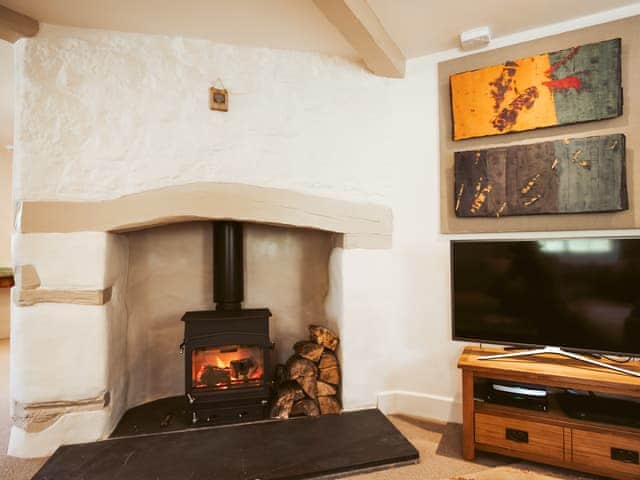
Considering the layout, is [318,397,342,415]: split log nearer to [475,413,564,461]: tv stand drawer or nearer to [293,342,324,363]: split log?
[293,342,324,363]: split log

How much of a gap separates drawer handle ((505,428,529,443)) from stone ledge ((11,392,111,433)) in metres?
2.40

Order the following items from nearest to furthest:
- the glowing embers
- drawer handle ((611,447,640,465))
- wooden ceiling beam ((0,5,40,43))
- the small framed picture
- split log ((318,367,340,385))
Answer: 1. drawer handle ((611,447,640,465))
2. wooden ceiling beam ((0,5,40,43))
3. the small framed picture
4. the glowing embers
5. split log ((318,367,340,385))

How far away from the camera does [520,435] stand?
75.1 inches

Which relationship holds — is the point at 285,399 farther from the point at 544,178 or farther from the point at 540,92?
the point at 540,92

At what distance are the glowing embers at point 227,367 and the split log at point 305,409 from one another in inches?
11.9

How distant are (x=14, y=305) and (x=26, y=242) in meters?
0.37

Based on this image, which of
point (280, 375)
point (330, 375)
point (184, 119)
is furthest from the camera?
point (280, 375)

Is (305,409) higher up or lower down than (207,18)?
lower down

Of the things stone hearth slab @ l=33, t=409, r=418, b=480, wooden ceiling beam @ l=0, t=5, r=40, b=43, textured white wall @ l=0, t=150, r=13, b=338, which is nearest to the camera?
stone hearth slab @ l=33, t=409, r=418, b=480

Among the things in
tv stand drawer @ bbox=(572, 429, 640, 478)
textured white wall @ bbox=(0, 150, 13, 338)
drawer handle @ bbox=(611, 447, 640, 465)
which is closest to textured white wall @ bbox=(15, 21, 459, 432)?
tv stand drawer @ bbox=(572, 429, 640, 478)

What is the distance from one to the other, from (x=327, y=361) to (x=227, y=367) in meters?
0.71

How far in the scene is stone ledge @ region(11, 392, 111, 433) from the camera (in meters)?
2.08

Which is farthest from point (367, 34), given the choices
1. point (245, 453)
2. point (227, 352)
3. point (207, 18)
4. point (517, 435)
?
point (245, 453)

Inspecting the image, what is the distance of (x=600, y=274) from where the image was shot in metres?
1.92
